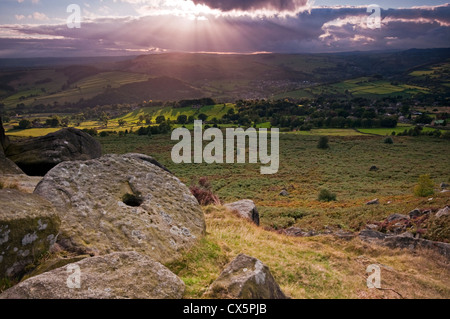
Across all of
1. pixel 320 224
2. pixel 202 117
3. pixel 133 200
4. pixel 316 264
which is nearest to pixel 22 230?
pixel 133 200

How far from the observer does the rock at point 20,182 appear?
937cm

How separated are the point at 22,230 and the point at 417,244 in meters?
14.0

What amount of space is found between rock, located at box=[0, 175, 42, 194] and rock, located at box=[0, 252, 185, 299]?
4.91 m

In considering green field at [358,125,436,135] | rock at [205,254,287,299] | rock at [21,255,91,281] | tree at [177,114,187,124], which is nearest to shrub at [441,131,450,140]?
green field at [358,125,436,135]

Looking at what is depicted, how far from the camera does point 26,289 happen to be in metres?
4.75

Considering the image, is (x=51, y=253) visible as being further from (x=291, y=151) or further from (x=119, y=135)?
(x=119, y=135)

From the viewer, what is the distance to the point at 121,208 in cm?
843

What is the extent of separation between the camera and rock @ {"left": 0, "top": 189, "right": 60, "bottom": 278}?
5551 millimetres

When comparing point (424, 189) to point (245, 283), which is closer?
point (245, 283)

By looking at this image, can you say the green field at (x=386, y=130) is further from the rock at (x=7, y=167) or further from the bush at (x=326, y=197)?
the rock at (x=7, y=167)

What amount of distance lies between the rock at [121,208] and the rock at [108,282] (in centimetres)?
140

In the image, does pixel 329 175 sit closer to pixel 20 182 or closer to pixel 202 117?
pixel 20 182

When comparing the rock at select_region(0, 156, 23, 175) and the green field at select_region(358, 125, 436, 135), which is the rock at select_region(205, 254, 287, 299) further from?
the green field at select_region(358, 125, 436, 135)

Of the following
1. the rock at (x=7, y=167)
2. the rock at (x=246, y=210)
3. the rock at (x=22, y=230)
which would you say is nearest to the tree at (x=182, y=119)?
the rock at (x=246, y=210)
